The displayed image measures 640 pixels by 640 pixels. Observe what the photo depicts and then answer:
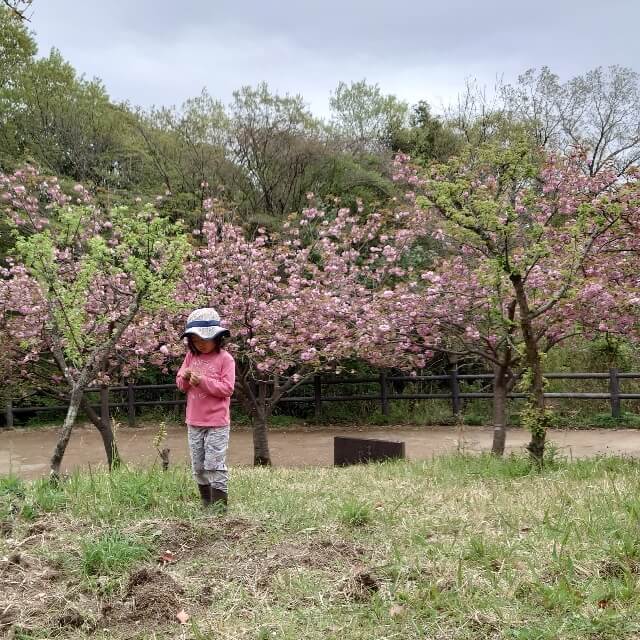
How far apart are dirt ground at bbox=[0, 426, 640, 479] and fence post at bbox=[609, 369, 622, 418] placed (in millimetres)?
649

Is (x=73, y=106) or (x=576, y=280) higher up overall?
(x=73, y=106)

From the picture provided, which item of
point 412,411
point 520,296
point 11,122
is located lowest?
point 412,411

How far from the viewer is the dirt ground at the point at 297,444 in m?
10.8

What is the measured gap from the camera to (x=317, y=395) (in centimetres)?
1606

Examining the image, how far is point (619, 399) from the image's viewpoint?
13.0m

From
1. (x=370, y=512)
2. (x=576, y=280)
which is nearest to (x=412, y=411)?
(x=576, y=280)

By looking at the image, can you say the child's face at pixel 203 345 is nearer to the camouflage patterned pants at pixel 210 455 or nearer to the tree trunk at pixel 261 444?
the camouflage patterned pants at pixel 210 455

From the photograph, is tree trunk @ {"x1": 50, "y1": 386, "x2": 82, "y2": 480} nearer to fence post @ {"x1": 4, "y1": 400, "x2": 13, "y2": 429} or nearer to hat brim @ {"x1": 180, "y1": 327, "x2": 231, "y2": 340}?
hat brim @ {"x1": 180, "y1": 327, "x2": 231, "y2": 340}

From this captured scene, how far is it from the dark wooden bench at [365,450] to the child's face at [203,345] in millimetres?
4568

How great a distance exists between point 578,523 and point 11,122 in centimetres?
1981

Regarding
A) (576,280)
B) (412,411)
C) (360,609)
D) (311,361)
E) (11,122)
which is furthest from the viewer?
(11,122)

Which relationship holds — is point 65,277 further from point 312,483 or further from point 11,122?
point 11,122

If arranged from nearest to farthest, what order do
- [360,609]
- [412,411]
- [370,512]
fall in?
1. [360,609]
2. [370,512]
3. [412,411]

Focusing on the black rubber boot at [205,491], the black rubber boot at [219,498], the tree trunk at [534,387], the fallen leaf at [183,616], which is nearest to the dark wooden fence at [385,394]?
the tree trunk at [534,387]
